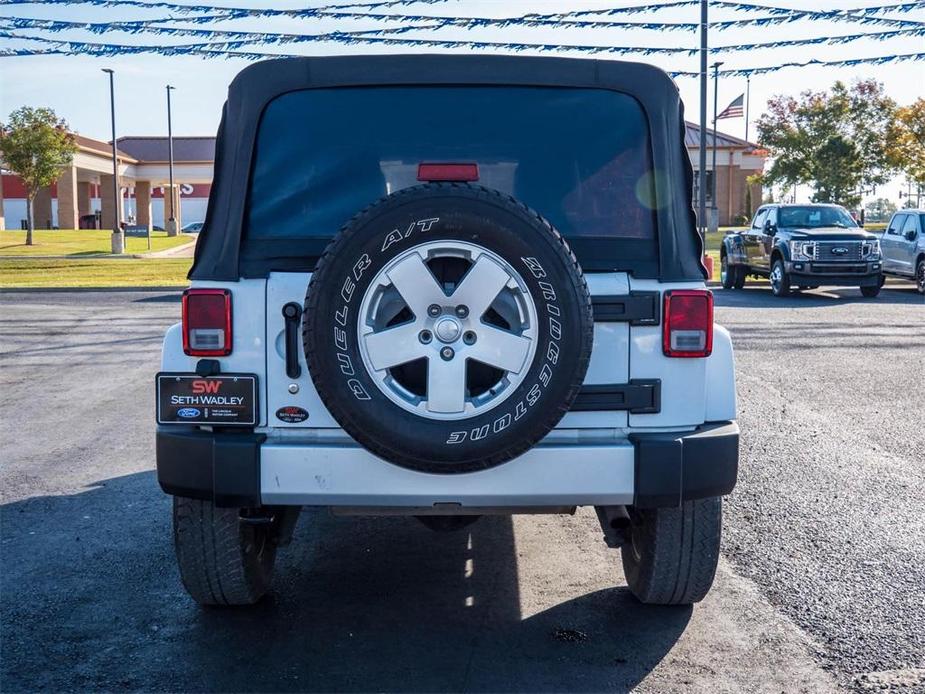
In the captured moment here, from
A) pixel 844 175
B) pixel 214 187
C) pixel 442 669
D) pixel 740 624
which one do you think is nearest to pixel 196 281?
pixel 214 187

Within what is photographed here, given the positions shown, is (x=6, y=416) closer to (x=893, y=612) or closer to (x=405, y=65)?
(x=405, y=65)

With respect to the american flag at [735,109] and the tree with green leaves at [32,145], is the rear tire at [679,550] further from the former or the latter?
the tree with green leaves at [32,145]

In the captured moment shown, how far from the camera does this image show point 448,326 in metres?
3.51

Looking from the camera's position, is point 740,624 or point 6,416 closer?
point 740,624

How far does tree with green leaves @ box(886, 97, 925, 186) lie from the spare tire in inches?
2117

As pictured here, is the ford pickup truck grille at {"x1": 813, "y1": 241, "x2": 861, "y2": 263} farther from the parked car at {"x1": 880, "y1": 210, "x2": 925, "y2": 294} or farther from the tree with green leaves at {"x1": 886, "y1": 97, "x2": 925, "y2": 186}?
the tree with green leaves at {"x1": 886, "y1": 97, "x2": 925, "y2": 186}

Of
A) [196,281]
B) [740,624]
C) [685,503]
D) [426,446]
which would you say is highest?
[196,281]

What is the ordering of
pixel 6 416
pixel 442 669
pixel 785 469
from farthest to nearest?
pixel 6 416 → pixel 785 469 → pixel 442 669

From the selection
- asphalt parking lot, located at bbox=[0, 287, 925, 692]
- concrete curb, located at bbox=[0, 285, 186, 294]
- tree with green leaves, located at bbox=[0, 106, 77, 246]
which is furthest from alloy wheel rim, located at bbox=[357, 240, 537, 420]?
tree with green leaves, located at bbox=[0, 106, 77, 246]

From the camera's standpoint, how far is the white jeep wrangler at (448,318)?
3.51m

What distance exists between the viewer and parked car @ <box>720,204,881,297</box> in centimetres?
2123

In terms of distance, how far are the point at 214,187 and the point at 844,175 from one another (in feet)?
193

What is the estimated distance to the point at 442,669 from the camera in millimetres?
3797

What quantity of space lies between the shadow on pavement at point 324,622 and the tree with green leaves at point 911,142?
173ft
